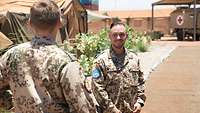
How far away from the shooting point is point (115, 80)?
15.0 ft

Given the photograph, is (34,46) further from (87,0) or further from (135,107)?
(87,0)

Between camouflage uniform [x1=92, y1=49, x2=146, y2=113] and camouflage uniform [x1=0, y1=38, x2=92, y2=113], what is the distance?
1.51m

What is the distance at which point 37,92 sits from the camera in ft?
9.94

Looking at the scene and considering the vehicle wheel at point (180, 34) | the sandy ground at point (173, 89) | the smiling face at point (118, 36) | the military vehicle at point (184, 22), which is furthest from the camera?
the vehicle wheel at point (180, 34)

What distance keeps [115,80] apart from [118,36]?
355mm

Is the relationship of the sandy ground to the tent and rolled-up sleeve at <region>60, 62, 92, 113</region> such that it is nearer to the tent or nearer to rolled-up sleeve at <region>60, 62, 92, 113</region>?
the tent

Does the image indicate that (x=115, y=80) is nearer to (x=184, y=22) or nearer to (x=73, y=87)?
(x=73, y=87)

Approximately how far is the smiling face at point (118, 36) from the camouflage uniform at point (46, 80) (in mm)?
1516

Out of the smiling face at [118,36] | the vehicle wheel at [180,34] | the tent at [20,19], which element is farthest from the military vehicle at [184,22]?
the smiling face at [118,36]

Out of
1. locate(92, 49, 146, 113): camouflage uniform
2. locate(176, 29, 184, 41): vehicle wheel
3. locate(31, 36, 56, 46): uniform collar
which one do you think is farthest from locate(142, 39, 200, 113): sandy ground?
locate(176, 29, 184, 41): vehicle wheel

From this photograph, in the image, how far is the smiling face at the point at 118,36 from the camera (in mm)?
4568

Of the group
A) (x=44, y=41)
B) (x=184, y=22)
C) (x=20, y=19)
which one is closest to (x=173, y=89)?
(x=20, y=19)

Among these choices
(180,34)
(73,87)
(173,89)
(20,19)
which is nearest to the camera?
(73,87)

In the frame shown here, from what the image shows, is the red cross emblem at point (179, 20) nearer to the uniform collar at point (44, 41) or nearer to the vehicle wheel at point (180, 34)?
the vehicle wheel at point (180, 34)
